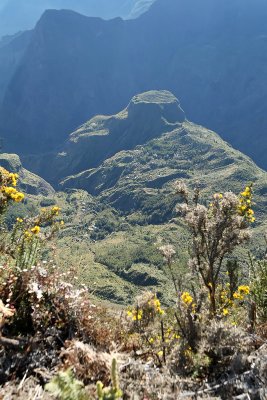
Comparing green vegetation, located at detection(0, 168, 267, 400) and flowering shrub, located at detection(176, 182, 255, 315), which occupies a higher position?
flowering shrub, located at detection(176, 182, 255, 315)

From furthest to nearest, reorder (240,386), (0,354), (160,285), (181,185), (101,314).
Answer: (160,285) < (181,185) < (101,314) < (0,354) < (240,386)

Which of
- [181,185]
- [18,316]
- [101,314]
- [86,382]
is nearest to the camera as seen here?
[86,382]

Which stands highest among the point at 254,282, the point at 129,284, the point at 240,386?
the point at 254,282

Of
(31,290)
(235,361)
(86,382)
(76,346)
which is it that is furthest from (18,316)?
(235,361)

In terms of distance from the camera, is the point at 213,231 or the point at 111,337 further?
the point at 213,231

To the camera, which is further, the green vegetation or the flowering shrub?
the flowering shrub

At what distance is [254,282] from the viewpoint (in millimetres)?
5234

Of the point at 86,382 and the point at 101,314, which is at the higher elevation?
the point at 101,314

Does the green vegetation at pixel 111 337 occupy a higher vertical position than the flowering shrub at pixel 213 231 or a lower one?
lower

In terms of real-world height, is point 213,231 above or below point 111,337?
above

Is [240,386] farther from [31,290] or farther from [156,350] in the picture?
[31,290]

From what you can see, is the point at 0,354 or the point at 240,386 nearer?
the point at 240,386

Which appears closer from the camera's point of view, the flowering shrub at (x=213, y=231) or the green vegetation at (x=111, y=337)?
the green vegetation at (x=111, y=337)

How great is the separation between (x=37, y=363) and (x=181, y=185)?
13.5 ft
